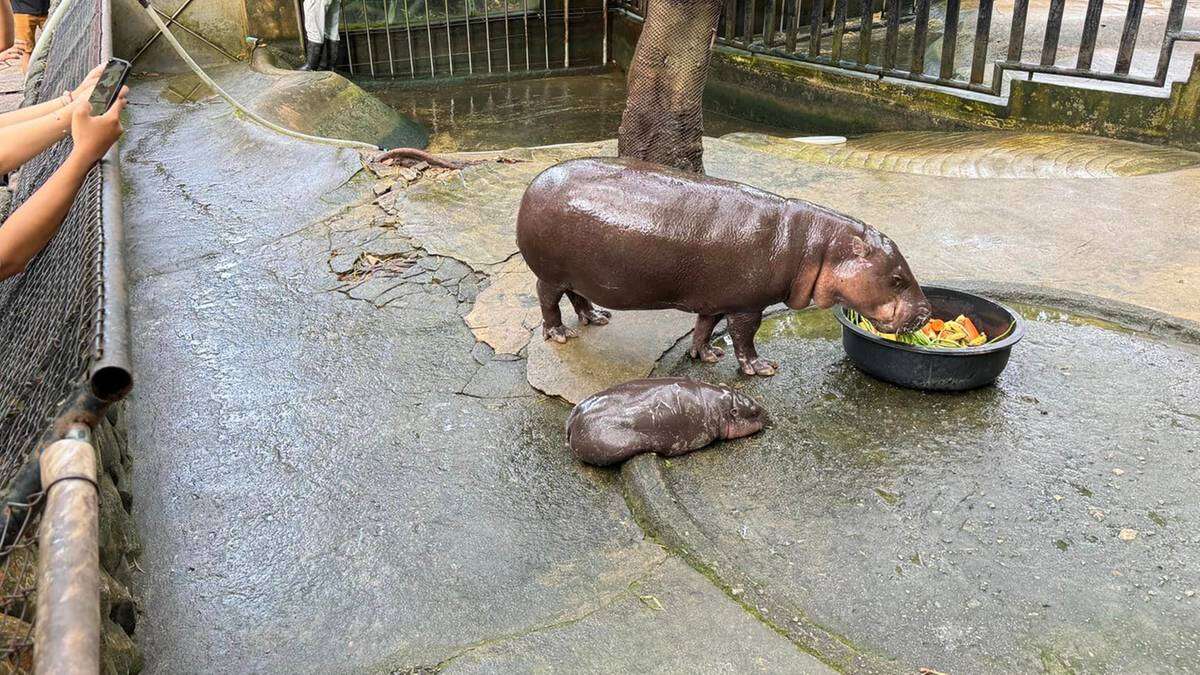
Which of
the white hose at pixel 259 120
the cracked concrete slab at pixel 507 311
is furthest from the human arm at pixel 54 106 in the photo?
the white hose at pixel 259 120

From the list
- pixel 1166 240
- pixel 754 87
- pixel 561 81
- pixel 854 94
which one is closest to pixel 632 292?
pixel 1166 240

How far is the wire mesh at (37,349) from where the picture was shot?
81.9 inches

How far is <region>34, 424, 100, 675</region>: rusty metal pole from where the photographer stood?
1612mm

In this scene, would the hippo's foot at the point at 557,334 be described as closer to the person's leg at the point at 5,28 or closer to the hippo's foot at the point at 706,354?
the hippo's foot at the point at 706,354

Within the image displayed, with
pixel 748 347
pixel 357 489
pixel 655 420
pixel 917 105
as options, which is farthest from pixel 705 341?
pixel 917 105

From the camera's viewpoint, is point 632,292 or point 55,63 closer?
point 632,292

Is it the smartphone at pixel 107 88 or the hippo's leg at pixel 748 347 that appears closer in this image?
the smartphone at pixel 107 88

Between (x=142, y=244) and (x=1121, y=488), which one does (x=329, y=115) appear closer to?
(x=142, y=244)

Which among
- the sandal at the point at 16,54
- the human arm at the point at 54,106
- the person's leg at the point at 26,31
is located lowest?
A: the sandal at the point at 16,54

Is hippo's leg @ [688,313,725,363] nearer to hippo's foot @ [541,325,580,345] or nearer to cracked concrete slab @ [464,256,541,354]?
hippo's foot @ [541,325,580,345]

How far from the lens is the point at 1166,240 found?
234 inches

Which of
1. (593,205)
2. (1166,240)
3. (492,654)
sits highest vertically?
(593,205)

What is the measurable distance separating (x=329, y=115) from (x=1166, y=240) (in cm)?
822

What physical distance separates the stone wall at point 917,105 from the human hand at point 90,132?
804cm
